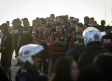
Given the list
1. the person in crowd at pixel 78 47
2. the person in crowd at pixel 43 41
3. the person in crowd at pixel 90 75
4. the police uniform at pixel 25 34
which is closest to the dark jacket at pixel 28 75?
the person in crowd at pixel 90 75

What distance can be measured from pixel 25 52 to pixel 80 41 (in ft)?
14.5

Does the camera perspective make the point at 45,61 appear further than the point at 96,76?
Yes

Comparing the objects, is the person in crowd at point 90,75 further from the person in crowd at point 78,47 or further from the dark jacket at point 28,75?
the person in crowd at point 78,47

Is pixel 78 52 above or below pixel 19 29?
below

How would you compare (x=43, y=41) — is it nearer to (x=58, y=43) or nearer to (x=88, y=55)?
(x=58, y=43)

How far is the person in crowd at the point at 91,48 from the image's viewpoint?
3455mm

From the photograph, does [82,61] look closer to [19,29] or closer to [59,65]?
[59,65]

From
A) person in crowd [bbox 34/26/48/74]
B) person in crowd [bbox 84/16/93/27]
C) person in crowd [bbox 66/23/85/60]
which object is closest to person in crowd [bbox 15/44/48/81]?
person in crowd [bbox 66/23/85/60]

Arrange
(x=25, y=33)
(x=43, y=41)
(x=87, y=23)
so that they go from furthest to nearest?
1. (x=25, y=33)
2. (x=87, y=23)
3. (x=43, y=41)

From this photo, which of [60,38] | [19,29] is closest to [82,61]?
[60,38]

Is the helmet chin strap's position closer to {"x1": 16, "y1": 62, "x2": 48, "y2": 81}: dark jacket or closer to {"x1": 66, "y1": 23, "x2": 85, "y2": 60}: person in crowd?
{"x1": 16, "y1": 62, "x2": 48, "y2": 81}: dark jacket

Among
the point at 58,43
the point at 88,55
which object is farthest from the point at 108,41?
the point at 88,55

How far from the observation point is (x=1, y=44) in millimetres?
8180

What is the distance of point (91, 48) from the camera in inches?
141
